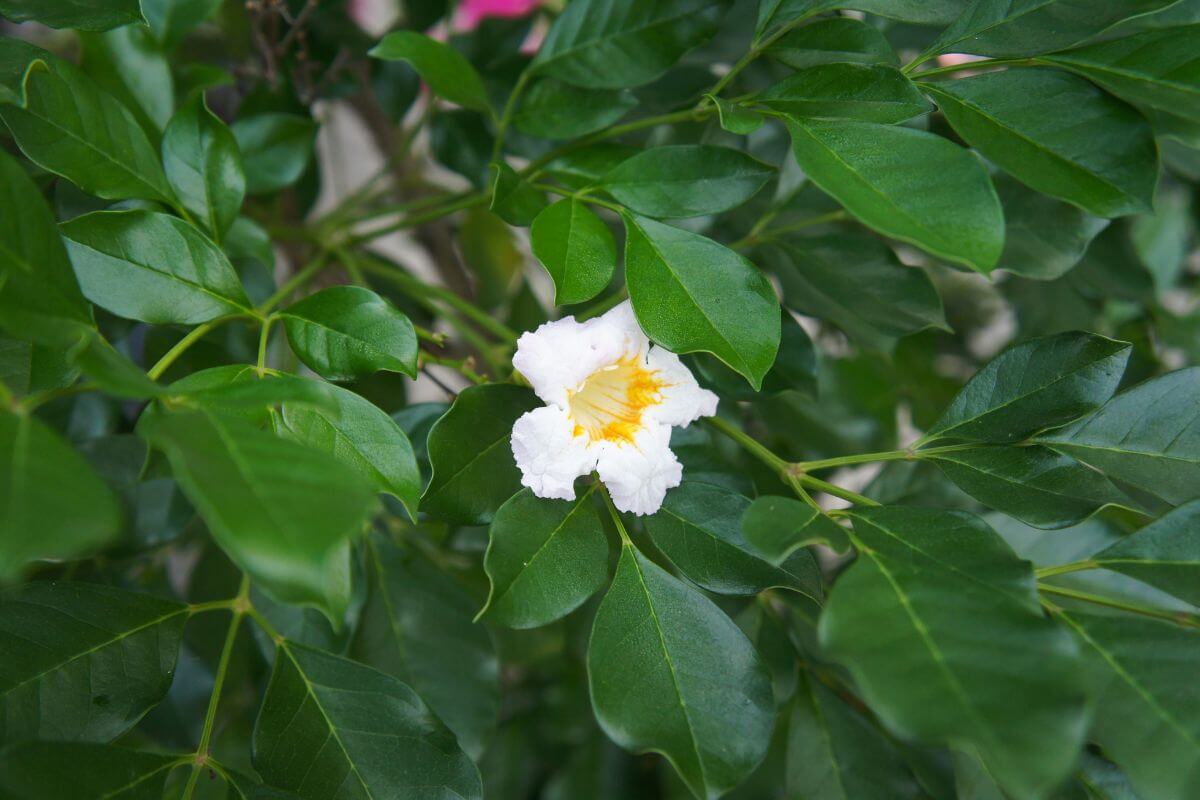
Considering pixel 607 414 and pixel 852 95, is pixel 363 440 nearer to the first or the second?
pixel 607 414

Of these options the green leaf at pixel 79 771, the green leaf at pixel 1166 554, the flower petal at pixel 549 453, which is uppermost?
the flower petal at pixel 549 453

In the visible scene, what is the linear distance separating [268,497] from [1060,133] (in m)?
0.37

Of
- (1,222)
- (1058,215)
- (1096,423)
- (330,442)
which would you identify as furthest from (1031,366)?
(1,222)

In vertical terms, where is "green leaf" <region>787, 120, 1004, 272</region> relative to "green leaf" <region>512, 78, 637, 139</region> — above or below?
above

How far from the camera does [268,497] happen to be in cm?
A: 27

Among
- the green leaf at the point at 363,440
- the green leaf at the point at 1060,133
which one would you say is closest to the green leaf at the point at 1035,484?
the green leaf at the point at 1060,133

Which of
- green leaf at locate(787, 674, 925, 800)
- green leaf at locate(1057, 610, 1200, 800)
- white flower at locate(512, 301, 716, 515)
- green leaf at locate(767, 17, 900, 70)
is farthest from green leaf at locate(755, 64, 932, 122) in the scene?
green leaf at locate(787, 674, 925, 800)

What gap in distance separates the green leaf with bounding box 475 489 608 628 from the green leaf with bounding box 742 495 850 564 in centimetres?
8

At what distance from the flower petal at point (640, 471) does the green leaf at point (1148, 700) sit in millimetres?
178

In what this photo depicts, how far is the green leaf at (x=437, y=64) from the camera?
485 mm

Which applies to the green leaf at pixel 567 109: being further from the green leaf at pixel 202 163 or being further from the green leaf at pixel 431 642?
the green leaf at pixel 431 642

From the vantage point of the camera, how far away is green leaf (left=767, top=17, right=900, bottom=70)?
42 centimetres

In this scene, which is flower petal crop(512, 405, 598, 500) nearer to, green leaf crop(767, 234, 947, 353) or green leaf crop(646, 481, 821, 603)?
green leaf crop(646, 481, 821, 603)

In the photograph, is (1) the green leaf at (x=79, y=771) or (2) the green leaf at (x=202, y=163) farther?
(2) the green leaf at (x=202, y=163)
